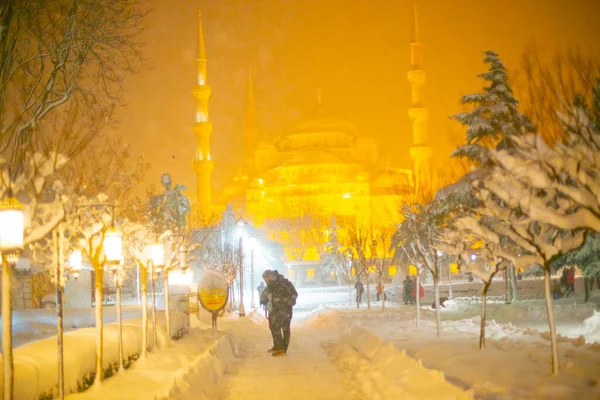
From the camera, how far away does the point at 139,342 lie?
14.1m

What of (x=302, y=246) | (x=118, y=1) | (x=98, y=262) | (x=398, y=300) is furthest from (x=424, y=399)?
(x=302, y=246)

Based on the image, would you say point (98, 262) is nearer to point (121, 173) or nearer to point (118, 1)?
point (118, 1)

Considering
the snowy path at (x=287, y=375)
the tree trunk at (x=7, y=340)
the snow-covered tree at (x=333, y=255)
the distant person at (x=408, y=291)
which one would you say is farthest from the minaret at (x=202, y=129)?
the tree trunk at (x=7, y=340)

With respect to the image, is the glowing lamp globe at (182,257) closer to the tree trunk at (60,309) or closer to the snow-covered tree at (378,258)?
the tree trunk at (60,309)

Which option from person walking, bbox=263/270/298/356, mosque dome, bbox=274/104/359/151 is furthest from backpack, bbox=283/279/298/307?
mosque dome, bbox=274/104/359/151

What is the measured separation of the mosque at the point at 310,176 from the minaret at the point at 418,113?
0.33ft

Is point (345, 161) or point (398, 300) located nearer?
point (398, 300)

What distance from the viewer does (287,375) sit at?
13438 millimetres

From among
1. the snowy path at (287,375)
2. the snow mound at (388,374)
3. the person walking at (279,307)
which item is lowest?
the snowy path at (287,375)

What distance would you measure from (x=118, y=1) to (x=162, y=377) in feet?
20.1

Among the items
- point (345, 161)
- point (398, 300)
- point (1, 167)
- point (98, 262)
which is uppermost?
point (345, 161)

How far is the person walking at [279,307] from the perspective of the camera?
16.5m

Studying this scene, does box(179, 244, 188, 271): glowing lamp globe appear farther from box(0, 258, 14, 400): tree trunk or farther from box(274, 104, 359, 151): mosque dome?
box(274, 104, 359, 151): mosque dome

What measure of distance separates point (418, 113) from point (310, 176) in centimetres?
1858
